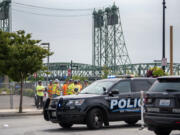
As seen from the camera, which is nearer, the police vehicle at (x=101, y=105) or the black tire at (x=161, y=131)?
the black tire at (x=161, y=131)

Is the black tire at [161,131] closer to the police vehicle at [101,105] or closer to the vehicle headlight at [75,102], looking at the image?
the police vehicle at [101,105]

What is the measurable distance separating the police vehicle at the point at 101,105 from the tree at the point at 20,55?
9.17 m

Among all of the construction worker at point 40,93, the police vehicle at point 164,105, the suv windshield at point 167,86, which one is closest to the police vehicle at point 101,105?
the police vehicle at point 164,105

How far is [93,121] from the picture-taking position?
591 inches

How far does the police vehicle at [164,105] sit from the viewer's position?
11.1 metres

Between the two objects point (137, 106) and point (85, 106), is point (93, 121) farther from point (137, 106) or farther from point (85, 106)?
point (137, 106)

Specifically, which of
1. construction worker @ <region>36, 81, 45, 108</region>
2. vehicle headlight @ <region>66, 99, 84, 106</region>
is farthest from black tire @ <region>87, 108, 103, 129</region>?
construction worker @ <region>36, 81, 45, 108</region>

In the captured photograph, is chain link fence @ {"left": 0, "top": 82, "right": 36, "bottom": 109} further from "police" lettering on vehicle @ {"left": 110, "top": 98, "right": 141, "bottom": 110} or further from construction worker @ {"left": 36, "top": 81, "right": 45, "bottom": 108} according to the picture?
"police" lettering on vehicle @ {"left": 110, "top": 98, "right": 141, "bottom": 110}

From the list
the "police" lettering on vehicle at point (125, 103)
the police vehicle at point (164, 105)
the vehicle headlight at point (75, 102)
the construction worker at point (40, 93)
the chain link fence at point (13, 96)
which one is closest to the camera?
the police vehicle at point (164, 105)

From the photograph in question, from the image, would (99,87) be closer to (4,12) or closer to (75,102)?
(75,102)

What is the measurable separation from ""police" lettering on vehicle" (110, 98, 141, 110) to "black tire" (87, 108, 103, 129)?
1.74 feet

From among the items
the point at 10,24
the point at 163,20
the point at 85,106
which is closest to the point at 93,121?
Result: the point at 85,106

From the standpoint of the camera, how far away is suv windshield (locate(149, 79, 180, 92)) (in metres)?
11.3

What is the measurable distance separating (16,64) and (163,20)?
401 inches
